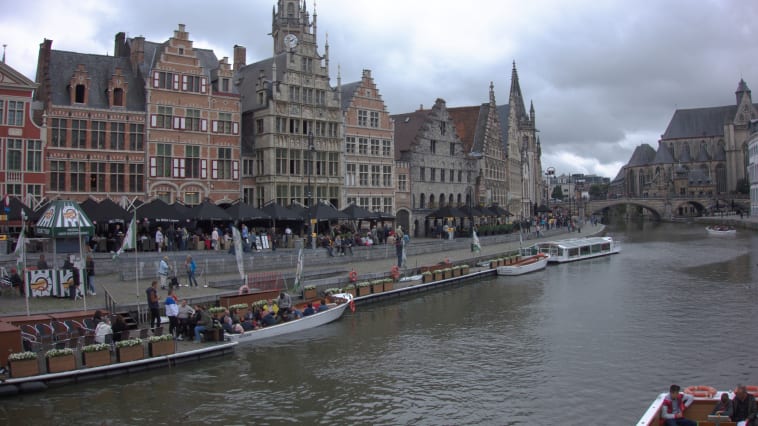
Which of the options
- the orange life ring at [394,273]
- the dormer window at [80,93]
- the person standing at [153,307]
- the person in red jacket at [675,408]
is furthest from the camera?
the dormer window at [80,93]

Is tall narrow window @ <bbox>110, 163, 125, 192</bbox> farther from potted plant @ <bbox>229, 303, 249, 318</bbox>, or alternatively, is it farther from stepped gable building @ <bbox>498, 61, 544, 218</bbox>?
stepped gable building @ <bbox>498, 61, 544, 218</bbox>

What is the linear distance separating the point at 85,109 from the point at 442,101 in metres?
32.8

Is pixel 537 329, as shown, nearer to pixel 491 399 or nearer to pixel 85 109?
pixel 491 399

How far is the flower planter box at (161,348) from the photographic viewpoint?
714 inches

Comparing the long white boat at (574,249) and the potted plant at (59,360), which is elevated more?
the long white boat at (574,249)

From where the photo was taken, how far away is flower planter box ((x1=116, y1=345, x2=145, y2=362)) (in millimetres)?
17484

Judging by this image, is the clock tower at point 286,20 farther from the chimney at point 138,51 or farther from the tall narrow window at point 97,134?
the tall narrow window at point 97,134

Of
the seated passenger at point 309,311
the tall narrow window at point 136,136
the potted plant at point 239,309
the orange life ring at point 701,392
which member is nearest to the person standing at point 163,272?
the potted plant at point 239,309

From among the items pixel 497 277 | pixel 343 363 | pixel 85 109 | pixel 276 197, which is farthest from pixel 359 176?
pixel 343 363

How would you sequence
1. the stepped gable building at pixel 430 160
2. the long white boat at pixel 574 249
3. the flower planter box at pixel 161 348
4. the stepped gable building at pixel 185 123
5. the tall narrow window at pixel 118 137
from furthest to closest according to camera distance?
the stepped gable building at pixel 430 160 → the long white boat at pixel 574 249 → the stepped gable building at pixel 185 123 → the tall narrow window at pixel 118 137 → the flower planter box at pixel 161 348

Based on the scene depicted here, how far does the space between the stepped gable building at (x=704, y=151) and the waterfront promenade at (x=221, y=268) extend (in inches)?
4735

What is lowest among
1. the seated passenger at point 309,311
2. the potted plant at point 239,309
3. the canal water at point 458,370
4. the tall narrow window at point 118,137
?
the canal water at point 458,370

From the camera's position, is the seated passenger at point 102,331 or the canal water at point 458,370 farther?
the seated passenger at point 102,331

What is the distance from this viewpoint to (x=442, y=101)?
60844 millimetres
